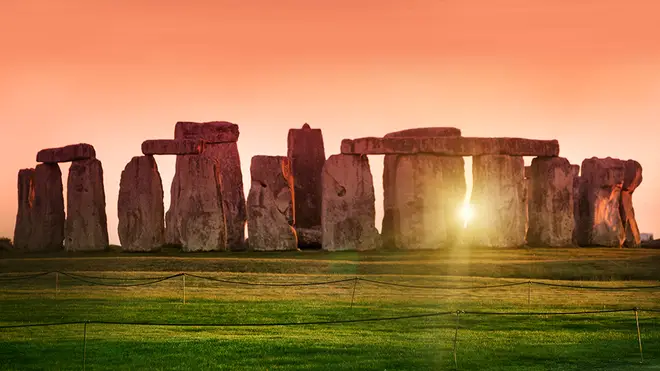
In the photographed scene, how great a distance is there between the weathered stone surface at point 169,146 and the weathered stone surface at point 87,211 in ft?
8.73

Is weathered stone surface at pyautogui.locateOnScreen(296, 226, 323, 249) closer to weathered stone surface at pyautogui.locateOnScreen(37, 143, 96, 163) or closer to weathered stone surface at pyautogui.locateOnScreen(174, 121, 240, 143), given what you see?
weathered stone surface at pyautogui.locateOnScreen(174, 121, 240, 143)

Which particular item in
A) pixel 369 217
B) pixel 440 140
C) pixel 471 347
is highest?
pixel 440 140

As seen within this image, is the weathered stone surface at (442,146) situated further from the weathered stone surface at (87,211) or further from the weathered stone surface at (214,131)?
the weathered stone surface at (87,211)

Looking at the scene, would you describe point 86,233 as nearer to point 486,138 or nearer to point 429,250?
point 429,250

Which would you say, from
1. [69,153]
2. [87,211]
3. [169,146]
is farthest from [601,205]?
[69,153]

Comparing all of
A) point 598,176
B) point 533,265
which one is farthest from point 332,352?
point 598,176

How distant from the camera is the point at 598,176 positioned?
146 feet

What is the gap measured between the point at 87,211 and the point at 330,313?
17655 millimetres

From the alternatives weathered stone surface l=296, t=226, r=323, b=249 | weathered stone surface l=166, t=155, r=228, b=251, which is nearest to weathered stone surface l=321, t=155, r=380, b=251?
weathered stone surface l=296, t=226, r=323, b=249

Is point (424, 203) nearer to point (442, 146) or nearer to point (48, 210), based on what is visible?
point (442, 146)

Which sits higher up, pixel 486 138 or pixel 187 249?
pixel 486 138

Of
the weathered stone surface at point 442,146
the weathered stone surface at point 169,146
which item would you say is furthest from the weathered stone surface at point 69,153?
the weathered stone surface at point 442,146

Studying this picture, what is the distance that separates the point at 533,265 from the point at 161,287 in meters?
A: 11.9

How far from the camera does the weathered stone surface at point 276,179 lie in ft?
122
